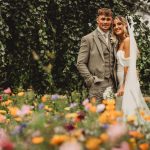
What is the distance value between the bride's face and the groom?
0.06 meters

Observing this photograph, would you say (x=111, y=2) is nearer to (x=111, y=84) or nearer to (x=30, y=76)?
(x=30, y=76)

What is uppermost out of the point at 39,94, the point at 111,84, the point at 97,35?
the point at 97,35

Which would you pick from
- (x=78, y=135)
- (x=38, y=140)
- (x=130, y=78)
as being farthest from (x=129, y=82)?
(x=38, y=140)

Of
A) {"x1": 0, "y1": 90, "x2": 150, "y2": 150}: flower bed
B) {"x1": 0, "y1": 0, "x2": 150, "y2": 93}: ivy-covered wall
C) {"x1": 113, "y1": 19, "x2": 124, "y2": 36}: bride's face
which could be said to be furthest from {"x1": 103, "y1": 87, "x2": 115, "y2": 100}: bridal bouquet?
{"x1": 0, "y1": 0, "x2": 150, "y2": 93}: ivy-covered wall

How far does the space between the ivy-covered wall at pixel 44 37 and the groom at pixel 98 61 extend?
2.62m

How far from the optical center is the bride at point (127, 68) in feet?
15.3

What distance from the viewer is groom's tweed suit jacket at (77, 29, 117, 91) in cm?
481

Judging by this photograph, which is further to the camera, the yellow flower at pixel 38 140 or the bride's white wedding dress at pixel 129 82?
the bride's white wedding dress at pixel 129 82

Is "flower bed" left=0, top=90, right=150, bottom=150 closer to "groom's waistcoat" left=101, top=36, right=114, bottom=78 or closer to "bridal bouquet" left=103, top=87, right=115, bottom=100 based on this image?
"bridal bouquet" left=103, top=87, right=115, bottom=100

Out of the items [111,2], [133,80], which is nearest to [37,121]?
[133,80]

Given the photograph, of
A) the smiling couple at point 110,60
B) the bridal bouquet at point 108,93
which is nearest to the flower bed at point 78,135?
the bridal bouquet at point 108,93

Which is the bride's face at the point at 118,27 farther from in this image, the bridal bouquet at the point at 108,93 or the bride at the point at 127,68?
the bridal bouquet at the point at 108,93

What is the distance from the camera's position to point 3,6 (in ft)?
23.9

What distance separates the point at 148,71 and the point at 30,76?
79.0 inches
